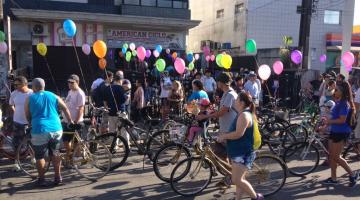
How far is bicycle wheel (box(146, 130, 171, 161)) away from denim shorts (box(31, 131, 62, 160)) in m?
2.16

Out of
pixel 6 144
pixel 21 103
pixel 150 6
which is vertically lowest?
pixel 6 144

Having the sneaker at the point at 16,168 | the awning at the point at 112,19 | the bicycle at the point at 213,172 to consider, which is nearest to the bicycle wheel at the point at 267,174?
the bicycle at the point at 213,172

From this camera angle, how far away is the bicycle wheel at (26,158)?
7074 mm

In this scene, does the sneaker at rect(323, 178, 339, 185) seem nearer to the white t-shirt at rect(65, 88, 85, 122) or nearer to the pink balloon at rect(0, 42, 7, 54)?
the white t-shirt at rect(65, 88, 85, 122)

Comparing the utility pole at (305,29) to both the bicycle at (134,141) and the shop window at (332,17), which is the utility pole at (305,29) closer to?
the bicycle at (134,141)

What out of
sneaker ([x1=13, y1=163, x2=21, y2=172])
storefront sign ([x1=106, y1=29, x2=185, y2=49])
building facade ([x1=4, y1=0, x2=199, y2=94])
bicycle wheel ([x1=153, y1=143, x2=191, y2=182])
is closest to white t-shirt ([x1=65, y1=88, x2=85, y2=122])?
sneaker ([x1=13, y1=163, x2=21, y2=172])

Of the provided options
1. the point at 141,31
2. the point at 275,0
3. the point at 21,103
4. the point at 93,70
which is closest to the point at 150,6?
the point at 141,31

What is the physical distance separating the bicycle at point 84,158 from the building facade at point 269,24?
24.2m

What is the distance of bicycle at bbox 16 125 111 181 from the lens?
22.8 ft

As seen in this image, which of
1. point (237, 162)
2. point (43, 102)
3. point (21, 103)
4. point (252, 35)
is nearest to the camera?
point (237, 162)

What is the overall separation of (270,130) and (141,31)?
14009mm

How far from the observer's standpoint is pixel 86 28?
20500 mm

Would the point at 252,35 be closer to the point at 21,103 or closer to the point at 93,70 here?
the point at 93,70

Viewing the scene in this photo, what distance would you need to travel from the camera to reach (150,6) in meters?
21.7
